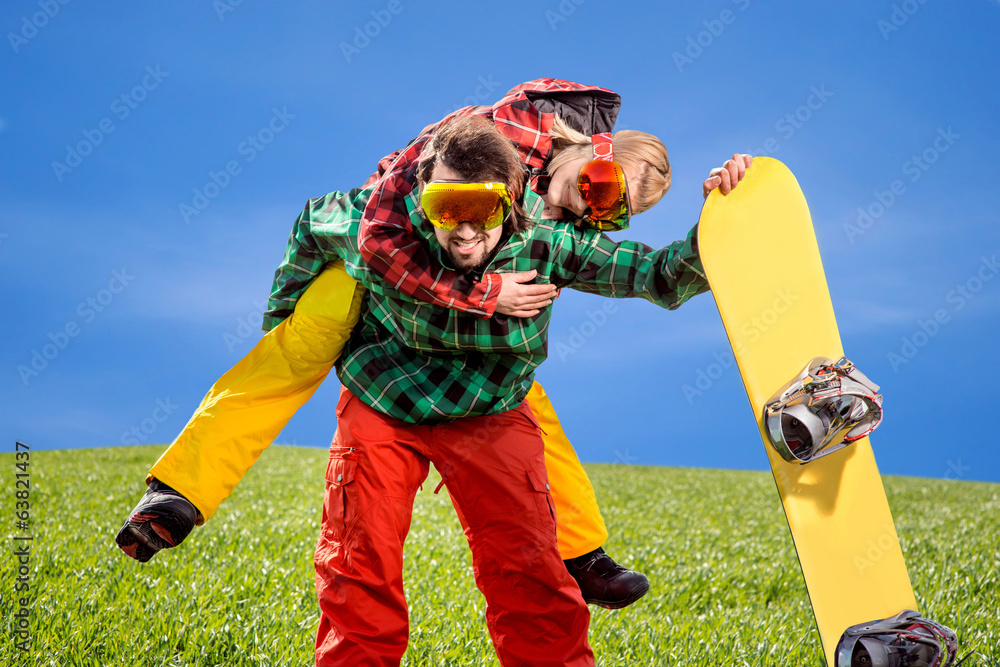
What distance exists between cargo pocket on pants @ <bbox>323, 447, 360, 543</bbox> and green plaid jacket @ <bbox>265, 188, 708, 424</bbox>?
196 mm

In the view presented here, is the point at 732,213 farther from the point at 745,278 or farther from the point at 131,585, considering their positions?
the point at 131,585

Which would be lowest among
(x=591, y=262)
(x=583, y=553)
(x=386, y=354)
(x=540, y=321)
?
(x=583, y=553)

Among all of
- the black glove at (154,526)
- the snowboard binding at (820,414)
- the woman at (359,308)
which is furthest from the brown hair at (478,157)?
the black glove at (154,526)

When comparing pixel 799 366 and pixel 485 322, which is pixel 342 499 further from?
pixel 799 366

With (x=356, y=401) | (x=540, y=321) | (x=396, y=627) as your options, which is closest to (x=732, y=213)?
(x=540, y=321)

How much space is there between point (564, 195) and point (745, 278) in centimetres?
74

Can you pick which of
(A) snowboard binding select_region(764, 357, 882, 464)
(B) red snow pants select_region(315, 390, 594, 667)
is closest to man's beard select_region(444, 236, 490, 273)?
(B) red snow pants select_region(315, 390, 594, 667)

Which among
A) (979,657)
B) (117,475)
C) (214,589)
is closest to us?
(979,657)

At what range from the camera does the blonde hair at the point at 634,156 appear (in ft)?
9.38

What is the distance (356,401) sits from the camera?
237 centimetres

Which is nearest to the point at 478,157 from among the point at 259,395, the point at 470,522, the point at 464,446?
the point at 464,446

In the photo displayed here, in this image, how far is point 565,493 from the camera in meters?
2.93

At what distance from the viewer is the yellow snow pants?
249 centimetres

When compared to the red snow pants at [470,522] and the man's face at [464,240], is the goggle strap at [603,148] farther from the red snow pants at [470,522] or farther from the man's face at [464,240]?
the red snow pants at [470,522]
